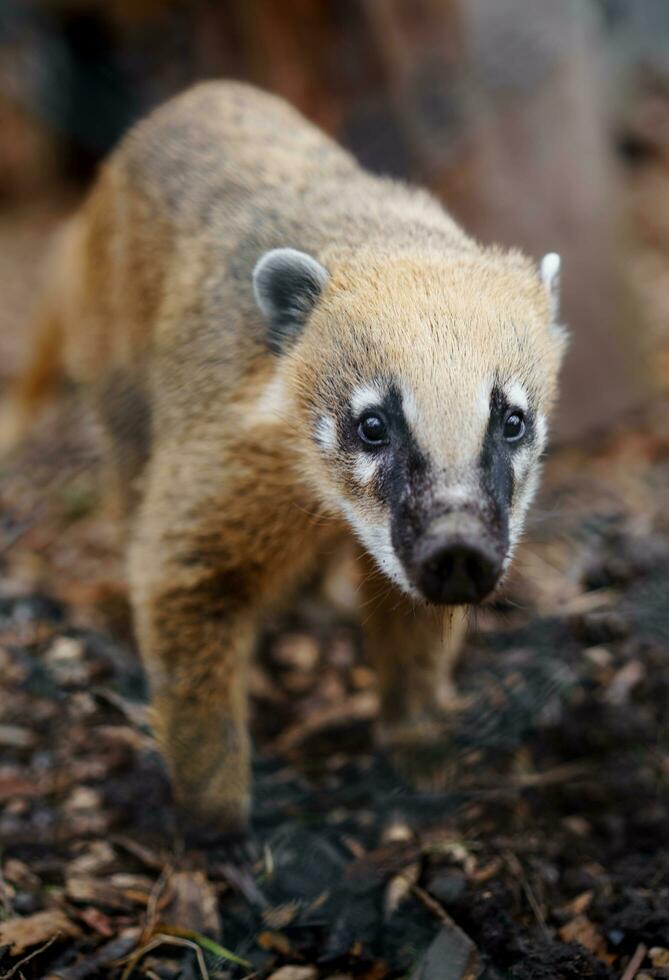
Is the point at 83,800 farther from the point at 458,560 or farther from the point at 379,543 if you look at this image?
the point at 458,560

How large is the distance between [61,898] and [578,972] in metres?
1.57

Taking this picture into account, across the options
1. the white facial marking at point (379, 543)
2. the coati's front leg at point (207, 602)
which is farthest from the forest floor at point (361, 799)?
the white facial marking at point (379, 543)

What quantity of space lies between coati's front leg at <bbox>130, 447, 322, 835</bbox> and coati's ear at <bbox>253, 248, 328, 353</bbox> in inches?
16.7

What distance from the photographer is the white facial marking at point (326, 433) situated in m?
2.99

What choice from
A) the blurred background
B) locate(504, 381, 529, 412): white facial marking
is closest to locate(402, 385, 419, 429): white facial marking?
locate(504, 381, 529, 412): white facial marking

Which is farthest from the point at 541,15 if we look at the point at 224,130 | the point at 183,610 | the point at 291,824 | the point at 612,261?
the point at 291,824

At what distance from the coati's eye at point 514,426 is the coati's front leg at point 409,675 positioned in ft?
3.91

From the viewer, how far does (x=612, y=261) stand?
235 inches

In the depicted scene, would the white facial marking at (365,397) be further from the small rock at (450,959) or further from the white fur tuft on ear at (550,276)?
the small rock at (450,959)

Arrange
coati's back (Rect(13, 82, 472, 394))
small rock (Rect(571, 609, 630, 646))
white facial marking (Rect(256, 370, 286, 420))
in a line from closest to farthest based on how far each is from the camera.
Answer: white facial marking (Rect(256, 370, 286, 420)) < coati's back (Rect(13, 82, 472, 394)) < small rock (Rect(571, 609, 630, 646))

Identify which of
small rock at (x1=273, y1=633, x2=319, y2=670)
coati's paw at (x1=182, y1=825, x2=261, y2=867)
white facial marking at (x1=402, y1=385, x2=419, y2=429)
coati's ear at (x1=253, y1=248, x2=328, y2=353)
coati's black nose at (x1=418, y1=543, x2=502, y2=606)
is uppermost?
coati's ear at (x1=253, y1=248, x2=328, y2=353)

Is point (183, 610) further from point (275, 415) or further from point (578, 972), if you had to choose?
point (578, 972)

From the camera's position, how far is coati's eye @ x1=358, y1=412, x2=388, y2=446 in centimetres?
281

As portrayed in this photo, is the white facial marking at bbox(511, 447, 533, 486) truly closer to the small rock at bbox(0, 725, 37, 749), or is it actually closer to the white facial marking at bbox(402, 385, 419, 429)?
the white facial marking at bbox(402, 385, 419, 429)
